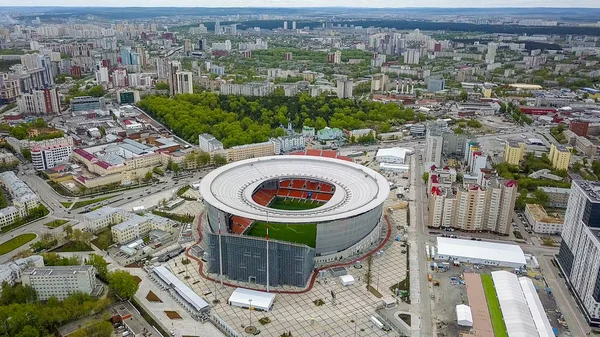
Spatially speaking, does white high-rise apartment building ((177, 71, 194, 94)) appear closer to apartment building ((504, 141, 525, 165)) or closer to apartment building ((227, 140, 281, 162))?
apartment building ((227, 140, 281, 162))

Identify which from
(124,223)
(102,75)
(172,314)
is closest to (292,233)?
(172,314)

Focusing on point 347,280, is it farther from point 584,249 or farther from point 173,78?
point 173,78

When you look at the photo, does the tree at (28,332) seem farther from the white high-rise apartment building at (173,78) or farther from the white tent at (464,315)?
the white high-rise apartment building at (173,78)

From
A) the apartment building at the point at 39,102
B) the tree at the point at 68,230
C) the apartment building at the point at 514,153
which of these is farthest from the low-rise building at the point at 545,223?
the apartment building at the point at 39,102

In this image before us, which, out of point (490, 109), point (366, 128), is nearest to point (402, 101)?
point (490, 109)

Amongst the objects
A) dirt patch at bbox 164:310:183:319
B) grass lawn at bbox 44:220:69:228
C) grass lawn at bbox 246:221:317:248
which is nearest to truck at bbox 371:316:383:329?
grass lawn at bbox 246:221:317:248

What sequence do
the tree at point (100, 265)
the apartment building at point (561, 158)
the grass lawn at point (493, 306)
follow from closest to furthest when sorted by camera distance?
the grass lawn at point (493, 306) → the tree at point (100, 265) → the apartment building at point (561, 158)
